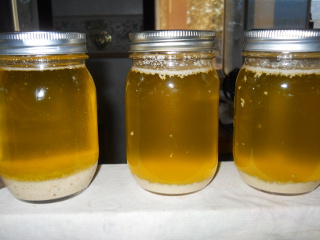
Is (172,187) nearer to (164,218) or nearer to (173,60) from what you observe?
(164,218)

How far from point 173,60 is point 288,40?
14cm

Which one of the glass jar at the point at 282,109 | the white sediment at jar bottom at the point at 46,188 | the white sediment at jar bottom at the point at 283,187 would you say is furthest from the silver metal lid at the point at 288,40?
the white sediment at jar bottom at the point at 46,188

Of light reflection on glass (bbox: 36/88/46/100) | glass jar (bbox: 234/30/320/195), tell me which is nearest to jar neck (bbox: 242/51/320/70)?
glass jar (bbox: 234/30/320/195)

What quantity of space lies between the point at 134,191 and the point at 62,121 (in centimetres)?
15

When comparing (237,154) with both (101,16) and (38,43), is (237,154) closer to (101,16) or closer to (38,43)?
(38,43)

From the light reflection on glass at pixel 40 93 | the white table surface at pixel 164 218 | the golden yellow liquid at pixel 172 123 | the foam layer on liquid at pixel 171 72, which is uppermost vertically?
the foam layer on liquid at pixel 171 72

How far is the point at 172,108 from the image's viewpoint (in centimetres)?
40

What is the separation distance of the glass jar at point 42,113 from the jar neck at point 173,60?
8 centimetres

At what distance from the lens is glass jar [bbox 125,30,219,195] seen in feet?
1.32

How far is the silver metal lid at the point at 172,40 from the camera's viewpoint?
1.28 feet

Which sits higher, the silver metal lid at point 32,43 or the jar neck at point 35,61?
the silver metal lid at point 32,43

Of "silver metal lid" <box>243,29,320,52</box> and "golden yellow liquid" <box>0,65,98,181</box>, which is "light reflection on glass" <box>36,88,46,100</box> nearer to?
"golden yellow liquid" <box>0,65,98,181</box>

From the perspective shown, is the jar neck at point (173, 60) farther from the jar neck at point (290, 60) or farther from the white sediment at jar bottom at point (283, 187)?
the white sediment at jar bottom at point (283, 187)

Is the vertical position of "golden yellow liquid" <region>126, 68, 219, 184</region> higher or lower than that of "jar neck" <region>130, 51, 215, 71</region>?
lower
